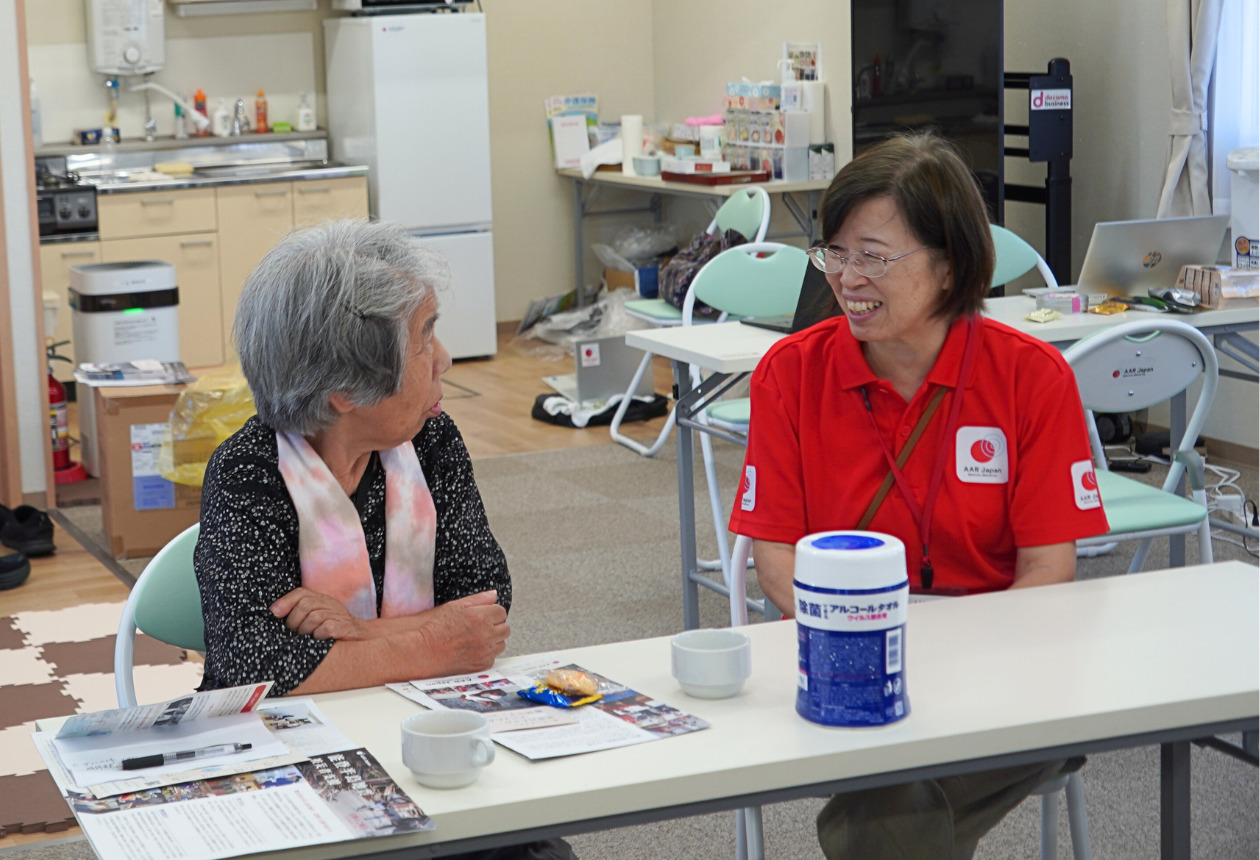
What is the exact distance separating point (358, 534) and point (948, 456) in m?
0.79

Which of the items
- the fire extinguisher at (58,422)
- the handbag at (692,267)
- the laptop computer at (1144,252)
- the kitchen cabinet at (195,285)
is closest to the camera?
the laptop computer at (1144,252)

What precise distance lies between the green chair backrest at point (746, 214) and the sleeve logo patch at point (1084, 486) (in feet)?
11.9

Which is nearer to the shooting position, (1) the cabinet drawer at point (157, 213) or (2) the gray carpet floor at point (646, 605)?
(2) the gray carpet floor at point (646, 605)

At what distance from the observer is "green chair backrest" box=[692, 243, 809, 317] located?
4.25 meters

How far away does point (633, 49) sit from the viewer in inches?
337

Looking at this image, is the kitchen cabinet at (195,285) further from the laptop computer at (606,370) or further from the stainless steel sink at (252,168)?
the laptop computer at (606,370)

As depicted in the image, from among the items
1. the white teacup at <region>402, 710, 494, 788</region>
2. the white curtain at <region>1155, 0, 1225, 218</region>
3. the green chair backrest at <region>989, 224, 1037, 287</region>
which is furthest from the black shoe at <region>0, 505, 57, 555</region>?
the white curtain at <region>1155, 0, 1225, 218</region>

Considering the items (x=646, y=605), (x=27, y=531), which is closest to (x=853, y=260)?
(x=646, y=605)

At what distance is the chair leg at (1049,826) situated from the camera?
211cm

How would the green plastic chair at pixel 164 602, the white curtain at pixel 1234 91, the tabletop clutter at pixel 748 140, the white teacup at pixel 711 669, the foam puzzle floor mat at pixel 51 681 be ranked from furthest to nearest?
the tabletop clutter at pixel 748 140 → the white curtain at pixel 1234 91 → the foam puzzle floor mat at pixel 51 681 → the green plastic chair at pixel 164 602 → the white teacup at pixel 711 669

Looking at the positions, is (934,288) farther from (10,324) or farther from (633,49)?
(633,49)

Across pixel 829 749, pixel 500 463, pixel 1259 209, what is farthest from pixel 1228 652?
pixel 500 463

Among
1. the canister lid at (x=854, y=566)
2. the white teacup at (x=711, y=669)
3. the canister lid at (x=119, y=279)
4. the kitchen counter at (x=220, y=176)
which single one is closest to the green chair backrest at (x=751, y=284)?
the canister lid at (x=119, y=279)

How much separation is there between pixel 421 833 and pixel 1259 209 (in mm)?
4476
